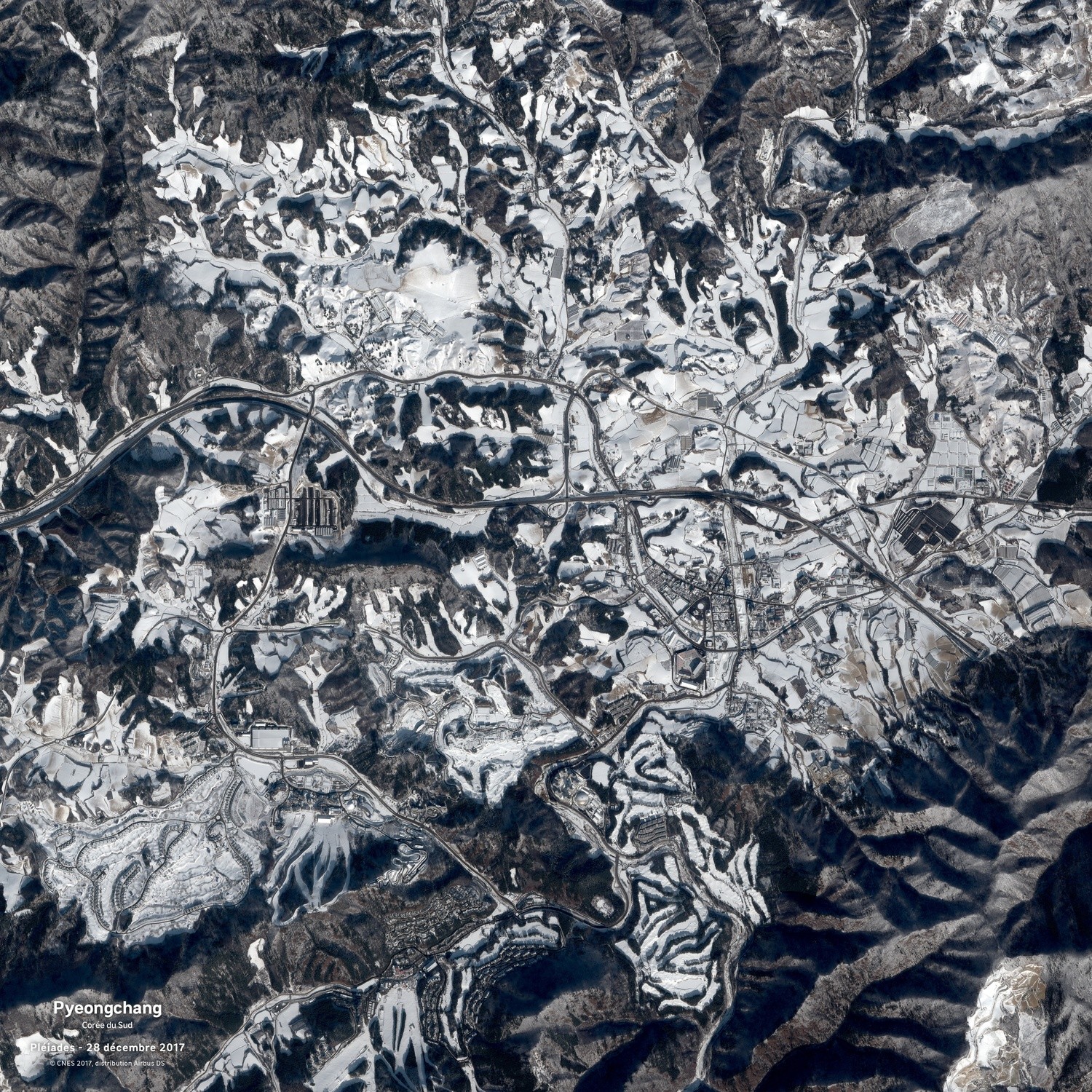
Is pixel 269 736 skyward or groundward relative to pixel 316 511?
groundward

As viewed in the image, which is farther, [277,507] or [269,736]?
[277,507]

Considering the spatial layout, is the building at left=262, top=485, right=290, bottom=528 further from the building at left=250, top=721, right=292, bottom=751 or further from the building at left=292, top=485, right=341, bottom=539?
the building at left=250, top=721, right=292, bottom=751

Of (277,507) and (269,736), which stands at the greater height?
(277,507)

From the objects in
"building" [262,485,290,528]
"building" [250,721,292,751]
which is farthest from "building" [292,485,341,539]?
"building" [250,721,292,751]

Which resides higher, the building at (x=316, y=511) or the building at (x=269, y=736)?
the building at (x=316, y=511)

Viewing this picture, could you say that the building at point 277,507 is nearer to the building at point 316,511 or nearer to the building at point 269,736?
the building at point 316,511

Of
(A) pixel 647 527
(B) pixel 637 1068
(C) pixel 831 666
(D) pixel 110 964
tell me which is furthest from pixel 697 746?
(D) pixel 110 964

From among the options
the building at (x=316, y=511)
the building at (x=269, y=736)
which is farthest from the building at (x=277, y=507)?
the building at (x=269, y=736)

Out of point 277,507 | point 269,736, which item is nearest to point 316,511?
point 277,507

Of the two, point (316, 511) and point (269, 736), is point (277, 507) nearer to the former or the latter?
point (316, 511)

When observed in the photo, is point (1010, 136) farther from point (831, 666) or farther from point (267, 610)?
point (267, 610)

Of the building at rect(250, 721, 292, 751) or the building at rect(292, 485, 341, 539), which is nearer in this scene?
the building at rect(250, 721, 292, 751)
